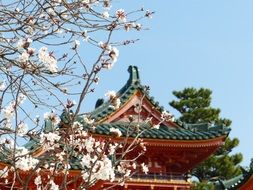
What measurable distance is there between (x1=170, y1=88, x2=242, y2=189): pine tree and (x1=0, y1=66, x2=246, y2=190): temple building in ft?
46.4

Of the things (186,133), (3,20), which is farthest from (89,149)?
(186,133)

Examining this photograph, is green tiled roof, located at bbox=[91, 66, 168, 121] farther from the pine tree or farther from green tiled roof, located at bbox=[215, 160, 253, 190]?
the pine tree

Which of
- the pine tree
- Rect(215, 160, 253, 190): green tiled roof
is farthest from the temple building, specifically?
the pine tree

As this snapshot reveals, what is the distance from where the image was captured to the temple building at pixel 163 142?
13.5 meters

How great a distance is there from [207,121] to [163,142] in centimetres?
1725

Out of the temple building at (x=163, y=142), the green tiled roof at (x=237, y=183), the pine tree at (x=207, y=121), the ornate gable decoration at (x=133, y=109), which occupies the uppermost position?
the pine tree at (x=207, y=121)

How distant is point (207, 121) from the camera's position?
30453 millimetres

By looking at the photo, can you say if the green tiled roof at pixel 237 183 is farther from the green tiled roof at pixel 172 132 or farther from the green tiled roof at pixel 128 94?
the green tiled roof at pixel 128 94

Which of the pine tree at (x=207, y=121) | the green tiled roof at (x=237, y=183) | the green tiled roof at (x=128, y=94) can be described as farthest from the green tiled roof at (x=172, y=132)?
the pine tree at (x=207, y=121)

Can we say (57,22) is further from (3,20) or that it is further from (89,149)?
(89,149)

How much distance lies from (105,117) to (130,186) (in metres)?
2.06

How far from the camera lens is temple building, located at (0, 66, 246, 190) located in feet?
44.2

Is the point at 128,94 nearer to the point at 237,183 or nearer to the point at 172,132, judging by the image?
the point at 172,132

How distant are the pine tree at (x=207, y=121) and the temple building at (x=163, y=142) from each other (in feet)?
46.4
